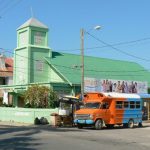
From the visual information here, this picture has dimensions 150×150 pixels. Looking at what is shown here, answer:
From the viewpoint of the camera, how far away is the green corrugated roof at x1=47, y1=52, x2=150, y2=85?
1928 inches

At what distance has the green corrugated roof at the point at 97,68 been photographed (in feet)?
161

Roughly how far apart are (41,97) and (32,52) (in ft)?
31.1

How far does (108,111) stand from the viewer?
31906mm


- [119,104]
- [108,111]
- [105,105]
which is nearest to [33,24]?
[119,104]

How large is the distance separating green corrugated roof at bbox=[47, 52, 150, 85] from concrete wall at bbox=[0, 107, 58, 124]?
279 inches

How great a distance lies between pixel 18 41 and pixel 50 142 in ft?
114

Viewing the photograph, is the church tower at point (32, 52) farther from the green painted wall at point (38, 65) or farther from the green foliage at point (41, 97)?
the green foliage at point (41, 97)

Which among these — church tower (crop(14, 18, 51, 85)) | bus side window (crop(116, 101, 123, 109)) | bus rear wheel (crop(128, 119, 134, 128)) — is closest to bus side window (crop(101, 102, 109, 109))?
bus side window (crop(116, 101, 123, 109))

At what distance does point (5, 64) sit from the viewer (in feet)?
220

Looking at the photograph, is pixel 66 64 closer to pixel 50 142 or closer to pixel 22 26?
pixel 22 26

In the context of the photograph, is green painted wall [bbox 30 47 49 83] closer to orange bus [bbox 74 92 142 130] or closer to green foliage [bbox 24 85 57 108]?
green foliage [bbox 24 85 57 108]

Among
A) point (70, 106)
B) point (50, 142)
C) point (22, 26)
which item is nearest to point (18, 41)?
point (22, 26)

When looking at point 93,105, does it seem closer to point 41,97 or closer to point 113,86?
point 41,97

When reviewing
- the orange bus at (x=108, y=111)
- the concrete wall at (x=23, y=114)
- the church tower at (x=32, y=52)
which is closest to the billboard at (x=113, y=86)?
the concrete wall at (x=23, y=114)
